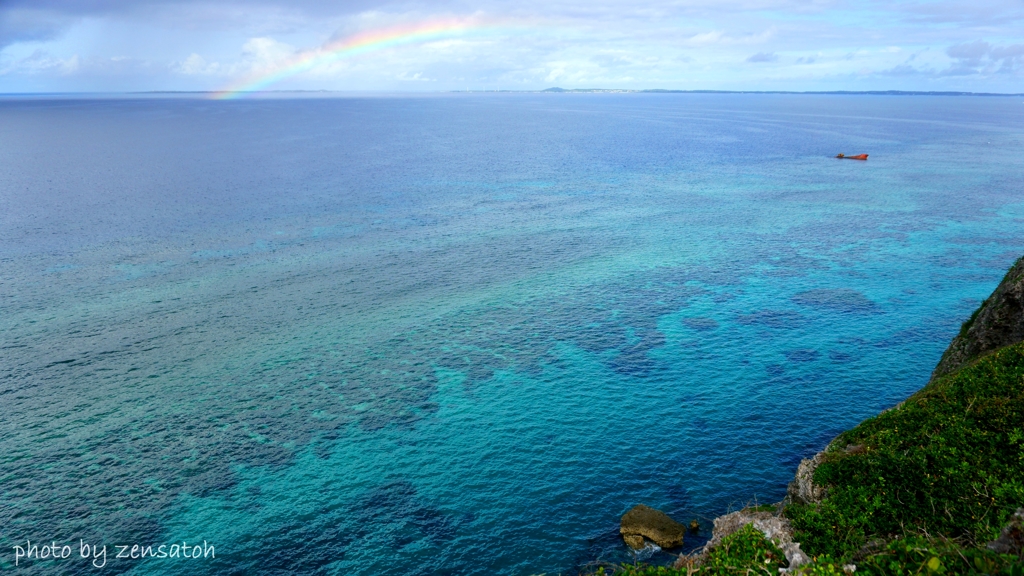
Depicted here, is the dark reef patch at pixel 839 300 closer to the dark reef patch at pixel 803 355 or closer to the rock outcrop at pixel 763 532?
the dark reef patch at pixel 803 355

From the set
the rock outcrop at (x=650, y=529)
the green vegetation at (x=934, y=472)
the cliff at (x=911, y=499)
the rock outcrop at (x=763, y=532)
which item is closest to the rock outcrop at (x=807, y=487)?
the cliff at (x=911, y=499)

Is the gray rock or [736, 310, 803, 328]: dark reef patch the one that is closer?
the gray rock

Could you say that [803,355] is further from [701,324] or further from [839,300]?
[839,300]

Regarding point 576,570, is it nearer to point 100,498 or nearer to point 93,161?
point 100,498

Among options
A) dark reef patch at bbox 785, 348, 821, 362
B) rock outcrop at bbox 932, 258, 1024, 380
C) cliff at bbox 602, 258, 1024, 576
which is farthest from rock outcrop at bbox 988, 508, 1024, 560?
dark reef patch at bbox 785, 348, 821, 362

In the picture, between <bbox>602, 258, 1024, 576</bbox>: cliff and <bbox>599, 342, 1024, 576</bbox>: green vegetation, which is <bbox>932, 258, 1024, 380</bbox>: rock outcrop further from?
<bbox>599, 342, 1024, 576</bbox>: green vegetation

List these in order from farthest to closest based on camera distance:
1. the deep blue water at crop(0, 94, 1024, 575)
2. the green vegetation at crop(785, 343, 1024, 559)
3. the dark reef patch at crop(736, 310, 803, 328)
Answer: the dark reef patch at crop(736, 310, 803, 328) < the deep blue water at crop(0, 94, 1024, 575) < the green vegetation at crop(785, 343, 1024, 559)

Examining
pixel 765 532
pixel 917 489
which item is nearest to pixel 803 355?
pixel 917 489
